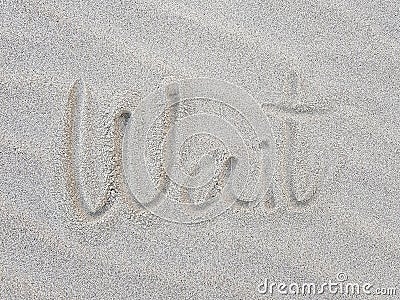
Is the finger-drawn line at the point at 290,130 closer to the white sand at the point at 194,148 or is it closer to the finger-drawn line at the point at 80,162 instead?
the white sand at the point at 194,148

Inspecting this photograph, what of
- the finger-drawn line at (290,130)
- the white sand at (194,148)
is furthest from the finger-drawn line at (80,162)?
the finger-drawn line at (290,130)

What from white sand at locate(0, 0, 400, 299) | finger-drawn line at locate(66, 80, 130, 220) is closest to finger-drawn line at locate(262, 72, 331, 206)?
white sand at locate(0, 0, 400, 299)

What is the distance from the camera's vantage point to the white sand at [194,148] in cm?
119

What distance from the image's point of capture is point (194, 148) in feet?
3.96

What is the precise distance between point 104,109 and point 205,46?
0.26 meters

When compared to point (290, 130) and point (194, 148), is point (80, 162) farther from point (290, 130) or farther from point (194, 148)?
point (290, 130)

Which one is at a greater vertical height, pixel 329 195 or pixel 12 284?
pixel 329 195

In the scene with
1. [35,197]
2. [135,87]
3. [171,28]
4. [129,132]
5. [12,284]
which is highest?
[171,28]

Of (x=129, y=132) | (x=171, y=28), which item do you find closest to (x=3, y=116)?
(x=129, y=132)

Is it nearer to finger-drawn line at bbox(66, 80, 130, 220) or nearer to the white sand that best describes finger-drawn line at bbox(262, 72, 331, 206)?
the white sand

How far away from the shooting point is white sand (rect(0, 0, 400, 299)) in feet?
3.91

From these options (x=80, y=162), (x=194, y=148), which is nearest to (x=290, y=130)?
(x=194, y=148)

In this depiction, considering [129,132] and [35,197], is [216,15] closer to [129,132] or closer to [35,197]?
[129,132]

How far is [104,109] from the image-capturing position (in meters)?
1.21
